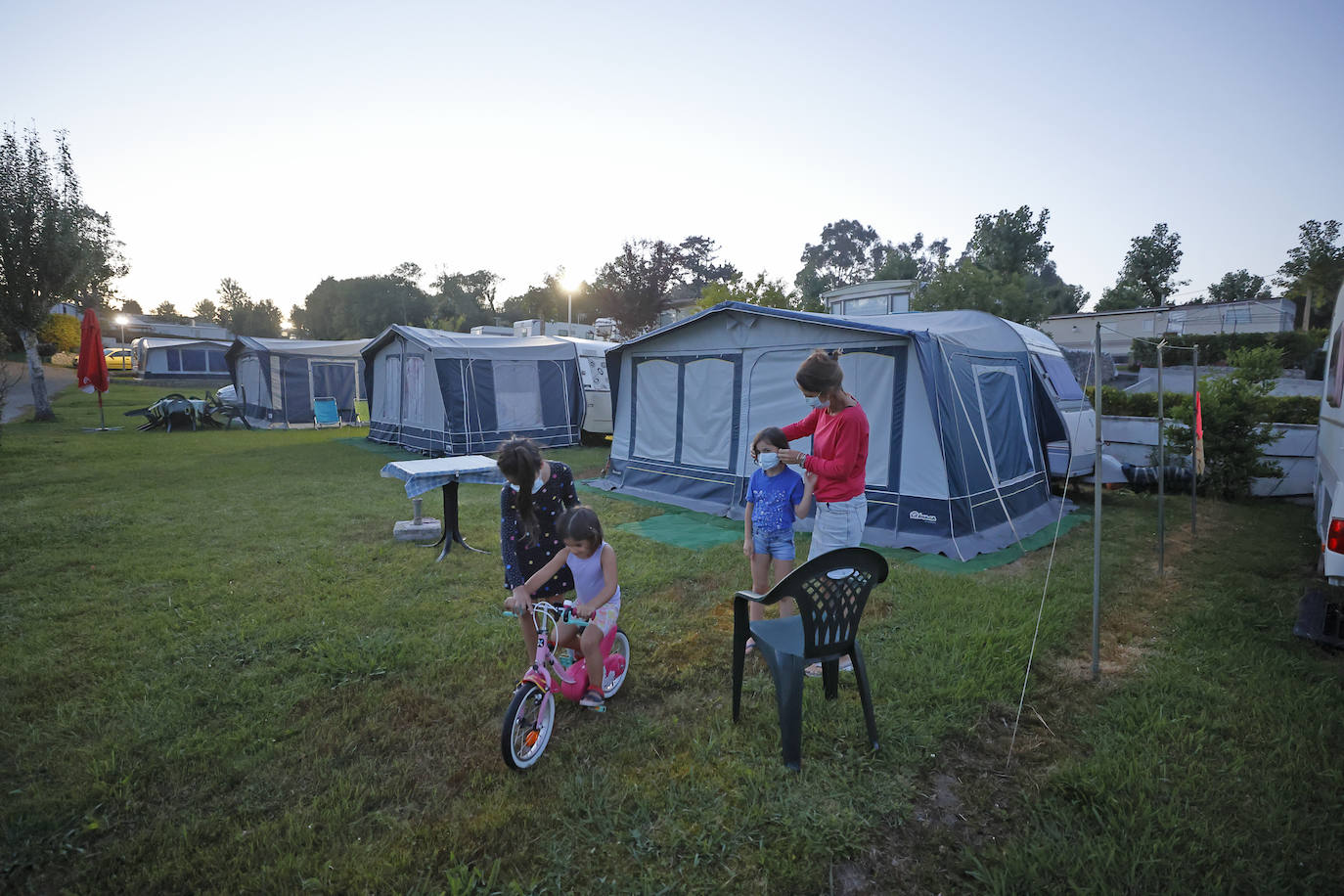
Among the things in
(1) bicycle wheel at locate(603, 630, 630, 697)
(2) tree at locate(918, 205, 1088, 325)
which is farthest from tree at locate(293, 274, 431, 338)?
(1) bicycle wheel at locate(603, 630, 630, 697)

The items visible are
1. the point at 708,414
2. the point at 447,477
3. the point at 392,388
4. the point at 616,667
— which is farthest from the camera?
the point at 392,388

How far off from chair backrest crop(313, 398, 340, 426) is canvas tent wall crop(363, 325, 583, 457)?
125 inches

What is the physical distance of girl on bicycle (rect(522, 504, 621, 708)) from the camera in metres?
2.64

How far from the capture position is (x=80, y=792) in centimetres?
246

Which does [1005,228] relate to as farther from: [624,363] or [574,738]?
[574,738]

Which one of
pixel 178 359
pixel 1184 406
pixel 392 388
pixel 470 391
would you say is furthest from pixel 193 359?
pixel 1184 406

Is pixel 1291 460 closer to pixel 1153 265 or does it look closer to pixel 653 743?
pixel 653 743

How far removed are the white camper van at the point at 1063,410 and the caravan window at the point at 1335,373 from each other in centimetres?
260

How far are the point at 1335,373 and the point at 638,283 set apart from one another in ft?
95.9

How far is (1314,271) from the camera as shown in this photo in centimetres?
3173

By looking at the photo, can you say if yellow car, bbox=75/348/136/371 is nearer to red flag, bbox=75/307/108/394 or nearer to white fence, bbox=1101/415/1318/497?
red flag, bbox=75/307/108/394

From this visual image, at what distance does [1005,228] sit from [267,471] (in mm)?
34673

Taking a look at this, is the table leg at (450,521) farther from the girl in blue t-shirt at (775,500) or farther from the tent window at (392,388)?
the tent window at (392,388)

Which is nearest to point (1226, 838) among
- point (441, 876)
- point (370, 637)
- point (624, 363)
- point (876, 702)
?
point (876, 702)
